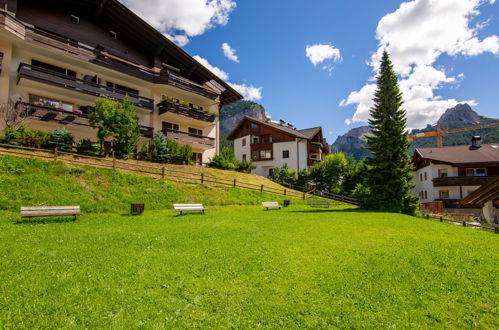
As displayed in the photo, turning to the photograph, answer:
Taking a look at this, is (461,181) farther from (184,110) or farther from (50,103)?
(50,103)

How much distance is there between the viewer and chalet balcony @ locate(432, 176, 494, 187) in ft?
111

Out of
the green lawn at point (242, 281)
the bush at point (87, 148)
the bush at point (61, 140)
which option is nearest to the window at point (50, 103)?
the bush at point (61, 140)

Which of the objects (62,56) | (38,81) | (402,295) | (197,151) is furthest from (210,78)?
(402,295)

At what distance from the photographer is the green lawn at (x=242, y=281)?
4062 mm

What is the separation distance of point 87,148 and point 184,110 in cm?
1141

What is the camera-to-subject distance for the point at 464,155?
37688 mm

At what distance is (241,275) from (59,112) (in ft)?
74.7

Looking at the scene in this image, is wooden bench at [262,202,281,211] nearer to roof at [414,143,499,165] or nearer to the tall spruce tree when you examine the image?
the tall spruce tree

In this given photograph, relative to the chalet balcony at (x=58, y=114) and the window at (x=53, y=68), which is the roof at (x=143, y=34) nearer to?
the window at (x=53, y=68)

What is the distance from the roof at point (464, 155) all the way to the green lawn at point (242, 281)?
113 feet

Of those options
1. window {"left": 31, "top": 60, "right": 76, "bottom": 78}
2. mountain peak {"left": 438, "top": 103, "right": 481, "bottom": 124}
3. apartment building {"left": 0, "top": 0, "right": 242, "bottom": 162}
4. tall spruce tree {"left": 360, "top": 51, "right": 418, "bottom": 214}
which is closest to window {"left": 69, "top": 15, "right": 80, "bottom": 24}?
apartment building {"left": 0, "top": 0, "right": 242, "bottom": 162}

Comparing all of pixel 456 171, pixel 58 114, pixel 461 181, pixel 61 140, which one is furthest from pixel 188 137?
pixel 456 171

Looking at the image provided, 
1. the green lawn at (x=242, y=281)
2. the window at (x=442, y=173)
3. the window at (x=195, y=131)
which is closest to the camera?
the green lawn at (x=242, y=281)

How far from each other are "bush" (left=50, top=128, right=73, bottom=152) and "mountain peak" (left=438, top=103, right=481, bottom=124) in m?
185
